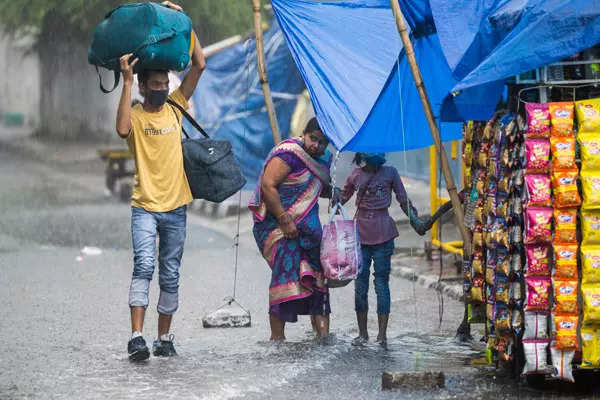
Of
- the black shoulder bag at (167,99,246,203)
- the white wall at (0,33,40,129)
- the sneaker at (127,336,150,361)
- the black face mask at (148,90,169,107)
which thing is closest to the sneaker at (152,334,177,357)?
the sneaker at (127,336,150,361)

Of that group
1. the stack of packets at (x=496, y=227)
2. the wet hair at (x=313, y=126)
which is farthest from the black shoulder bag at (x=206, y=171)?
the stack of packets at (x=496, y=227)

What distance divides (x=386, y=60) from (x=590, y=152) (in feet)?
8.12

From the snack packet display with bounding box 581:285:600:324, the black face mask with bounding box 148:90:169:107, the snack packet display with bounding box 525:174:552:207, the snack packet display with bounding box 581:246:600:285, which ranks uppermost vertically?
the black face mask with bounding box 148:90:169:107

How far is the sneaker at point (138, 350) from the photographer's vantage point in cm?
653

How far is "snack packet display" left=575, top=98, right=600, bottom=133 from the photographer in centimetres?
550

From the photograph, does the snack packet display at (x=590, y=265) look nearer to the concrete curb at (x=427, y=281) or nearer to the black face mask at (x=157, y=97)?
the black face mask at (x=157, y=97)

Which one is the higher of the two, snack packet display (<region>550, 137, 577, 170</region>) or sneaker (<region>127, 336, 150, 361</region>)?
snack packet display (<region>550, 137, 577, 170</region>)

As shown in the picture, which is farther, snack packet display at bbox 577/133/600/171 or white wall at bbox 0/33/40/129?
white wall at bbox 0/33/40/129

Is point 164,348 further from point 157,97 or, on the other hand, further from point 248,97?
point 248,97

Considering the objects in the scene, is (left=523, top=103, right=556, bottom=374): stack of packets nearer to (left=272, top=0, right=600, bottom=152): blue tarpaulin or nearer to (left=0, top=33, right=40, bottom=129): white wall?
(left=272, top=0, right=600, bottom=152): blue tarpaulin

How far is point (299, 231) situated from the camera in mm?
7438

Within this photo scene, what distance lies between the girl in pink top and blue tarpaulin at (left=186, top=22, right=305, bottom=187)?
341 inches

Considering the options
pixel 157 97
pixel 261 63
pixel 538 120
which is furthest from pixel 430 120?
pixel 261 63

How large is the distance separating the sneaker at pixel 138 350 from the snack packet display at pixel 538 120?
263cm
